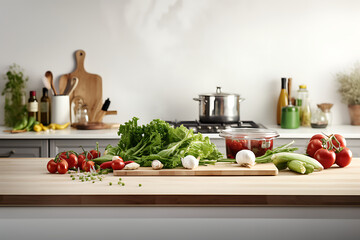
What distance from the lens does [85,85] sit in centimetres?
421

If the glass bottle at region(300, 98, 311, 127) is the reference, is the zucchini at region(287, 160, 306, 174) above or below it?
below

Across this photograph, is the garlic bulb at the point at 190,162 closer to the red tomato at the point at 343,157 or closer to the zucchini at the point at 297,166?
the zucchini at the point at 297,166

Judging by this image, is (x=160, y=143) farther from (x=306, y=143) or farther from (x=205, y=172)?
(x=306, y=143)

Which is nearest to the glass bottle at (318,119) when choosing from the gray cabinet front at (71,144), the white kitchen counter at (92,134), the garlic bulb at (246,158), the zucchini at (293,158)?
the white kitchen counter at (92,134)

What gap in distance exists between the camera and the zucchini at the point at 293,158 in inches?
82.8

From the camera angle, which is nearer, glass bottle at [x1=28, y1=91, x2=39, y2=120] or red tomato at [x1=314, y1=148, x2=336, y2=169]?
red tomato at [x1=314, y1=148, x2=336, y2=169]

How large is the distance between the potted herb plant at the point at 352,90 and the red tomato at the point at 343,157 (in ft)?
6.82

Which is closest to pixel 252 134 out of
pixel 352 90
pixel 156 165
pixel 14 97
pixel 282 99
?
pixel 156 165

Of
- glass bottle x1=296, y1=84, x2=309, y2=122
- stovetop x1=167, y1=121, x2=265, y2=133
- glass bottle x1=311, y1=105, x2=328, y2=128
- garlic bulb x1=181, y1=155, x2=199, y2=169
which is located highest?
glass bottle x1=296, y1=84, x2=309, y2=122

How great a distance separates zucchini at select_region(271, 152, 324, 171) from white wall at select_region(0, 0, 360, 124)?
Result: 7.00 feet

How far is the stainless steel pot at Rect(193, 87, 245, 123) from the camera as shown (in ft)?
12.6

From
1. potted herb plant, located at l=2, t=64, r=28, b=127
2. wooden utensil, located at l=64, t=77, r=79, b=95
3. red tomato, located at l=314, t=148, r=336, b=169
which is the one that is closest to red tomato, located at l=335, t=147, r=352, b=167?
red tomato, located at l=314, t=148, r=336, b=169

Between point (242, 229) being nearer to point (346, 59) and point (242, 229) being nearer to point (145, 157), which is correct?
point (145, 157)

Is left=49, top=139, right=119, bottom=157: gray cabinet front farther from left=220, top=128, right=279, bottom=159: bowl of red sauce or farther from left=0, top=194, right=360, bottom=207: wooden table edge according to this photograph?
left=0, top=194, right=360, bottom=207: wooden table edge
